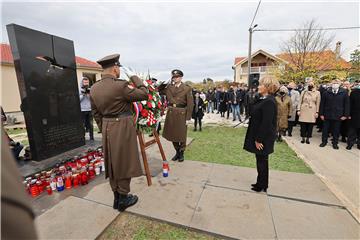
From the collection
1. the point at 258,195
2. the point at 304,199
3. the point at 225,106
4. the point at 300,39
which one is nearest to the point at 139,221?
the point at 258,195

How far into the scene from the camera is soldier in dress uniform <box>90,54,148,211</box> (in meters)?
2.48

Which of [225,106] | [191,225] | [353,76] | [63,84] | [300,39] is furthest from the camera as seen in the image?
[300,39]

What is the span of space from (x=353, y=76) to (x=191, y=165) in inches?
583

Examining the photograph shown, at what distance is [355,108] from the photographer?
5250 mm

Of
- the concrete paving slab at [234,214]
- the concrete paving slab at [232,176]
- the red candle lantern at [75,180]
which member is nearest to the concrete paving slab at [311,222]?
the concrete paving slab at [234,214]

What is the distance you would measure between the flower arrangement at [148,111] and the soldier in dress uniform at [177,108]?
65 centimetres

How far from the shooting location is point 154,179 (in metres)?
3.61

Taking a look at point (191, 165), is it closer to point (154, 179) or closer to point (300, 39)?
point (154, 179)

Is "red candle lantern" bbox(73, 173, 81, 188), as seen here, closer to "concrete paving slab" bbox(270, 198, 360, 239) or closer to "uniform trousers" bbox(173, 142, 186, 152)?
"uniform trousers" bbox(173, 142, 186, 152)

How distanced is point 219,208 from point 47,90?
4.13 m

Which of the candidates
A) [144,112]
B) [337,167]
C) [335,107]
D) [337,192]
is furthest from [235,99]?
[144,112]

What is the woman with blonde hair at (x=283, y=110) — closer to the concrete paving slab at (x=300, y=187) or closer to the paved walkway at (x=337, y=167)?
the paved walkway at (x=337, y=167)

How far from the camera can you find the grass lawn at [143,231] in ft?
7.52

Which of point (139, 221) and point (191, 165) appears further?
point (191, 165)
